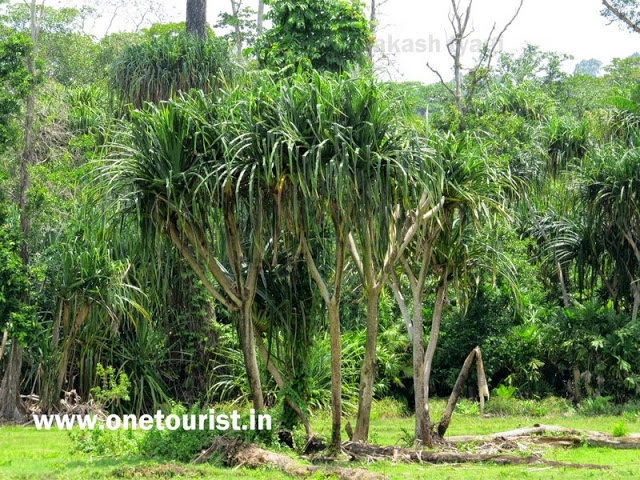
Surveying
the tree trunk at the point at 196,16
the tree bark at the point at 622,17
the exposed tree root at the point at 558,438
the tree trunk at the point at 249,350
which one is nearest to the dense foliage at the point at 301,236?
the tree trunk at the point at 249,350

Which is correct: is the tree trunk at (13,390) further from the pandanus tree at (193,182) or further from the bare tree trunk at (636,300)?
the bare tree trunk at (636,300)

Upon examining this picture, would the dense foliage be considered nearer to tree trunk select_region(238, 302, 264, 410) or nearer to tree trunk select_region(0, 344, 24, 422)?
tree trunk select_region(238, 302, 264, 410)

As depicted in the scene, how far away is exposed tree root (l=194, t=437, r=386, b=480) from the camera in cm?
848

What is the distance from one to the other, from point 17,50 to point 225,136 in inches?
261

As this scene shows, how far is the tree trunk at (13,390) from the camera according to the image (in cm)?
1437

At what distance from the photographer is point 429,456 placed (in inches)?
369

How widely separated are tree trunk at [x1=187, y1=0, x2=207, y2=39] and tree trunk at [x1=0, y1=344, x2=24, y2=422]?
745 centimetres

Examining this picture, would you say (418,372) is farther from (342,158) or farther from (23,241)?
(23,241)

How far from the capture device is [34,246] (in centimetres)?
1580

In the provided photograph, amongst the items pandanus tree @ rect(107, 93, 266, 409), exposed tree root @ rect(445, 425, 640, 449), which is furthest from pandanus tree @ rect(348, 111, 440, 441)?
exposed tree root @ rect(445, 425, 640, 449)

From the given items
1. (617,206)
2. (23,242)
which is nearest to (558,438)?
(617,206)

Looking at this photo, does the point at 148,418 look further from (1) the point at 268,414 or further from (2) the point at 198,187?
(2) the point at 198,187

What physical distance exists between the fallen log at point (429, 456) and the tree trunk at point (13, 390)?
6952mm

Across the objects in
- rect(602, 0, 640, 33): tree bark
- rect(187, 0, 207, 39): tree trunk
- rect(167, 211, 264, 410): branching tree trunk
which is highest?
rect(602, 0, 640, 33): tree bark
